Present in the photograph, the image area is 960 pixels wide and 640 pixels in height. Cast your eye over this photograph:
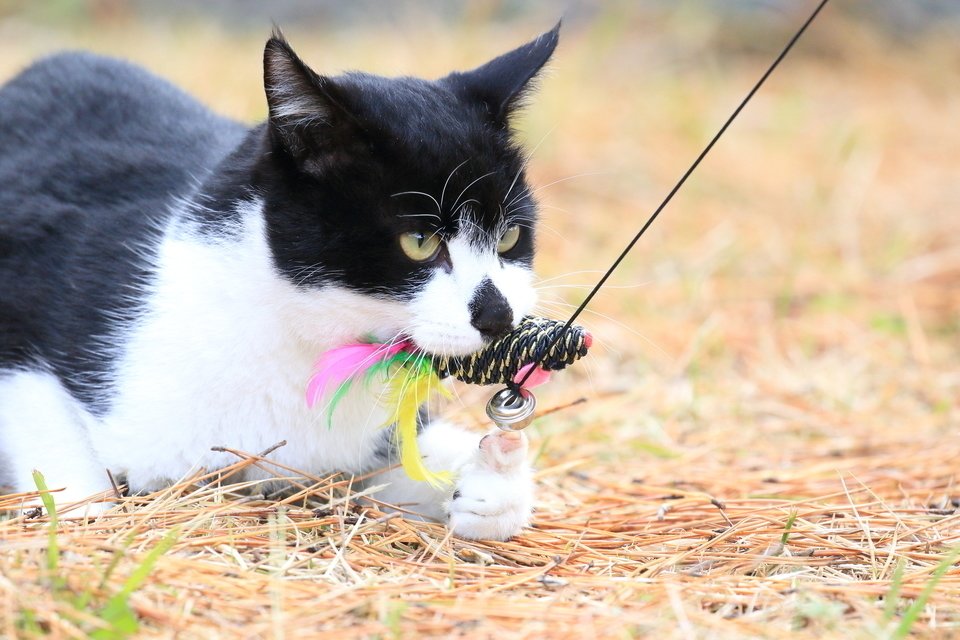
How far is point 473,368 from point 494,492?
211mm

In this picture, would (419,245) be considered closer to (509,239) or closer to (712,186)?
(509,239)

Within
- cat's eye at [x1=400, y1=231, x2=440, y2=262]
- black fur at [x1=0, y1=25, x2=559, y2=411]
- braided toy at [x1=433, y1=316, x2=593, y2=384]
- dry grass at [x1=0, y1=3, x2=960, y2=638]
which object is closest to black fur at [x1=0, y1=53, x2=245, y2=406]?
black fur at [x1=0, y1=25, x2=559, y2=411]

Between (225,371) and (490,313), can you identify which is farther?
(225,371)

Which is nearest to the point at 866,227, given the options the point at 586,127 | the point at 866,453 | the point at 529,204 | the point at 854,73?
the point at 586,127

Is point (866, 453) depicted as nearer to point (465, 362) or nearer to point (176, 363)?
point (465, 362)

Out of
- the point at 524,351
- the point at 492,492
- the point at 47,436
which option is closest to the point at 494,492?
the point at 492,492

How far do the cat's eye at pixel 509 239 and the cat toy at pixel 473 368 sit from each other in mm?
139

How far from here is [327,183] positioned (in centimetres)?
153

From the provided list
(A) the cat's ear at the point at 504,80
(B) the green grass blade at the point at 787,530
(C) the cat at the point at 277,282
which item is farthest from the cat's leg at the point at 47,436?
(B) the green grass blade at the point at 787,530

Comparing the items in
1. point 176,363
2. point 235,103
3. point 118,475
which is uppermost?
point 235,103

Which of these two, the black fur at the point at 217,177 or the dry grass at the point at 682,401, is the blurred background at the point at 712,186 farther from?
the black fur at the point at 217,177

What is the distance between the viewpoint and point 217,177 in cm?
171

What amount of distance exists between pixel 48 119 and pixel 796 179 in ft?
10.4

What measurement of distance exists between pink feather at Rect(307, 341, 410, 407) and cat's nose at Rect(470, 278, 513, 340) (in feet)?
0.50
